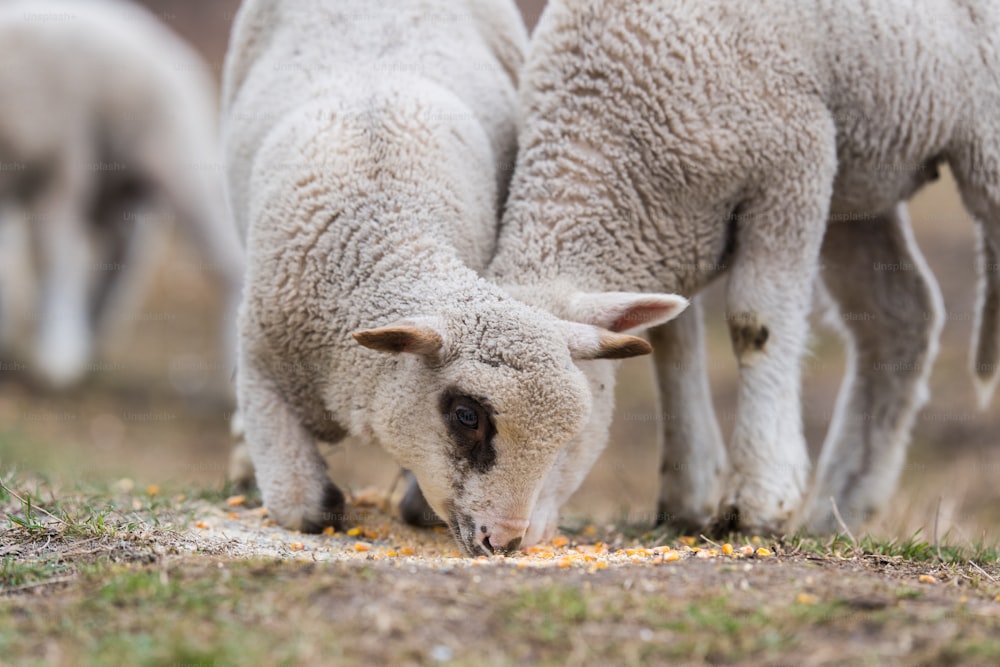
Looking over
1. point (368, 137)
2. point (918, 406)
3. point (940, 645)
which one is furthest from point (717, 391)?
point (940, 645)

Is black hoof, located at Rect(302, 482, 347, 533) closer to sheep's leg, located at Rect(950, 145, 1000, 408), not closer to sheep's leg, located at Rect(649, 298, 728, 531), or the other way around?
sheep's leg, located at Rect(649, 298, 728, 531)

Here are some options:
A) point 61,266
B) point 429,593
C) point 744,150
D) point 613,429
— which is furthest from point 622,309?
point 61,266

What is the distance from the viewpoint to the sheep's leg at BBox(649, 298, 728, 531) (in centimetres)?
546

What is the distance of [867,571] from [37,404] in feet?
24.2

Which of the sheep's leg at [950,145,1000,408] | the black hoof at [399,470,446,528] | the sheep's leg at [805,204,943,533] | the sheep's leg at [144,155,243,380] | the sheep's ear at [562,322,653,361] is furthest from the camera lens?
the sheep's leg at [144,155,243,380]

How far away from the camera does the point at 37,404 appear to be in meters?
9.34

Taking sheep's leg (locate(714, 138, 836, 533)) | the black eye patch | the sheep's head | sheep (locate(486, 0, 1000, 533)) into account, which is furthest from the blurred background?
the black eye patch

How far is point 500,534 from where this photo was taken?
4027 mm

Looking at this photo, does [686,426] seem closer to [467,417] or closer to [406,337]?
[467,417]

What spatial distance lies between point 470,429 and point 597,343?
52 cm

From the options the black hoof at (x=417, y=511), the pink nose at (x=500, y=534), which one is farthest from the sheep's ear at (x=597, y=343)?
the black hoof at (x=417, y=511)

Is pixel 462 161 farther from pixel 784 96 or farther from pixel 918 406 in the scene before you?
pixel 918 406

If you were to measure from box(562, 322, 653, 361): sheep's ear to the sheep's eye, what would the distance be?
0.40 metres

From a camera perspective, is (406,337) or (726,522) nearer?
(406,337)
